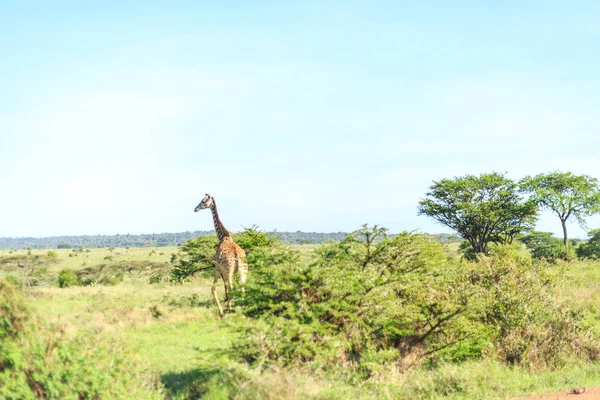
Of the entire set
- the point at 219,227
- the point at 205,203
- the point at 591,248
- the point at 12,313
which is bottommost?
the point at 591,248

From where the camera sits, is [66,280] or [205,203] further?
[66,280]

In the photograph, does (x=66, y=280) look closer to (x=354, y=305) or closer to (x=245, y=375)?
(x=354, y=305)

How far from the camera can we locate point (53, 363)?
7535mm

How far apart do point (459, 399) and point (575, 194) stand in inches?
2073

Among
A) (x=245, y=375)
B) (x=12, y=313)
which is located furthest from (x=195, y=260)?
(x=12, y=313)

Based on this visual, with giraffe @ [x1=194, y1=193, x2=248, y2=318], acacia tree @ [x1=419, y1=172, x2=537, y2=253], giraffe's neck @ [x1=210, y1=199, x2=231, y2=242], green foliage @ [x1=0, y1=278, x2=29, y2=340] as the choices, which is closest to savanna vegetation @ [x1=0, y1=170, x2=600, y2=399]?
green foliage @ [x1=0, y1=278, x2=29, y2=340]

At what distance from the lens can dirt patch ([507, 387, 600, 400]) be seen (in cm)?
934

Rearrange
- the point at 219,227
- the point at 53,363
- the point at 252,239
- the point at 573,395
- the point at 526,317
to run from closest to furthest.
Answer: the point at 53,363
the point at 573,395
the point at 526,317
the point at 219,227
the point at 252,239

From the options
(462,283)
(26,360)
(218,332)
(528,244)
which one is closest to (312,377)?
(26,360)

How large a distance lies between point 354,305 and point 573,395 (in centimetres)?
399

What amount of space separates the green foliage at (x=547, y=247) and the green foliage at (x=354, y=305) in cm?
3700

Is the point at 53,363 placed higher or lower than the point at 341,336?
higher

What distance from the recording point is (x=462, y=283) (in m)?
13.7

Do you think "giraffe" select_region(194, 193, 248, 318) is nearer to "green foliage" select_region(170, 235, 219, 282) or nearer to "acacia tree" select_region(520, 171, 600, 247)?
"green foliage" select_region(170, 235, 219, 282)
